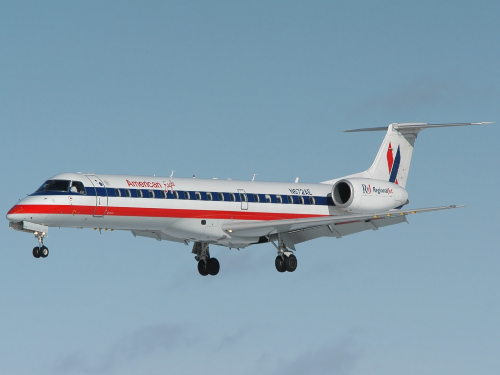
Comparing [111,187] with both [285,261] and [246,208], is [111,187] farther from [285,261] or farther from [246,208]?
[285,261]

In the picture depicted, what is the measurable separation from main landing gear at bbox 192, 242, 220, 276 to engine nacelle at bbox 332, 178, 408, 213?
637cm

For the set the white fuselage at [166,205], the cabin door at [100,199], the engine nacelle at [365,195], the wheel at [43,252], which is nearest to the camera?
the wheel at [43,252]

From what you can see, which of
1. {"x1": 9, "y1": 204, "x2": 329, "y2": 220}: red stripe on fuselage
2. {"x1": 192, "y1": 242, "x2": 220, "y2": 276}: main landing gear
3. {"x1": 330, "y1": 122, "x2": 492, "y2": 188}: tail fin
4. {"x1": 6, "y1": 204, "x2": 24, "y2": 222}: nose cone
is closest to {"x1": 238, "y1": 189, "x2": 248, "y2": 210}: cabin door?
{"x1": 9, "y1": 204, "x2": 329, "y2": 220}: red stripe on fuselage

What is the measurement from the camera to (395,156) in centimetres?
5166

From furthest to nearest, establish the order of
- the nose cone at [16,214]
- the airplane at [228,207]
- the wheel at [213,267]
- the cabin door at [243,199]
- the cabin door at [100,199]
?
the wheel at [213,267] < the cabin door at [243,199] < the cabin door at [100,199] < the airplane at [228,207] < the nose cone at [16,214]

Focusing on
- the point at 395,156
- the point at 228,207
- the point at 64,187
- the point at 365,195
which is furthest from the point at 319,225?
the point at 64,187

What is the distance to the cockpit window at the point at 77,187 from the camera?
135ft

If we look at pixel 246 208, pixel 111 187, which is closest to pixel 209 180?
pixel 246 208

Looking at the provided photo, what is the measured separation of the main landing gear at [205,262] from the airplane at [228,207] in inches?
1.8

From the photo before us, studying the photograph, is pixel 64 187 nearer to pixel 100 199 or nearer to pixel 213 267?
pixel 100 199

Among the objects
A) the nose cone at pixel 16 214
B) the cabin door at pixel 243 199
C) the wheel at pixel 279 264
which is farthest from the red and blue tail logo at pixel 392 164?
the nose cone at pixel 16 214

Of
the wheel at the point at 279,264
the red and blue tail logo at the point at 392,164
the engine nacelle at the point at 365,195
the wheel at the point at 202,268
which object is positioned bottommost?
the wheel at the point at 202,268

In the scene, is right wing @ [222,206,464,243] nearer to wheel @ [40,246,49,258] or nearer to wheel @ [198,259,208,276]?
wheel @ [198,259,208,276]

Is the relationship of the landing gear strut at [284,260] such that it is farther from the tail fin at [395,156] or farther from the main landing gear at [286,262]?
the tail fin at [395,156]
